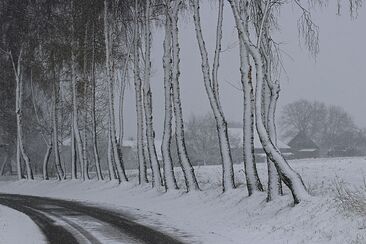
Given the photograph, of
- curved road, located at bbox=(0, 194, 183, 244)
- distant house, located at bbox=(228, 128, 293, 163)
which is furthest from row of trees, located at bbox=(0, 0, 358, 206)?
distant house, located at bbox=(228, 128, 293, 163)

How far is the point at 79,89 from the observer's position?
32625 millimetres

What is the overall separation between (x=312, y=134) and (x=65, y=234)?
104 meters

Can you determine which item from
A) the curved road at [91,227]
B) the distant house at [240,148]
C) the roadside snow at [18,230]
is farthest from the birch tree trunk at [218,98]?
the distant house at [240,148]

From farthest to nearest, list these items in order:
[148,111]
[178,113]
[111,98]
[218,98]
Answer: [111,98]
[148,111]
[178,113]
[218,98]

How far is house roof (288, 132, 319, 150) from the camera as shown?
101 metres

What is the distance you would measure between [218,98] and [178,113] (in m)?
2.10

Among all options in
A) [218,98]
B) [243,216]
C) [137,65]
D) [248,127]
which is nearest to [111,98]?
[137,65]

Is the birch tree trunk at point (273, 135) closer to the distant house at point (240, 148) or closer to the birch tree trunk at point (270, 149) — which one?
the birch tree trunk at point (270, 149)

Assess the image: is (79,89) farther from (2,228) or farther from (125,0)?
(2,228)

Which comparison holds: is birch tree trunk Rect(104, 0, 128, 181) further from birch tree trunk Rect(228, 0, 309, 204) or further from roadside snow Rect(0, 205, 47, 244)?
birch tree trunk Rect(228, 0, 309, 204)

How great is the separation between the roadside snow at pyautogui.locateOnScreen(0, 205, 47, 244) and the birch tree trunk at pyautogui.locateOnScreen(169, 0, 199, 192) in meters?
6.35

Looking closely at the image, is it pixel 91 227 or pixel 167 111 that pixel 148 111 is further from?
pixel 91 227

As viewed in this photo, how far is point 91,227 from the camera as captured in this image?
12750mm

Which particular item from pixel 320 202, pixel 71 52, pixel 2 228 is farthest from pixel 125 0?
pixel 320 202
